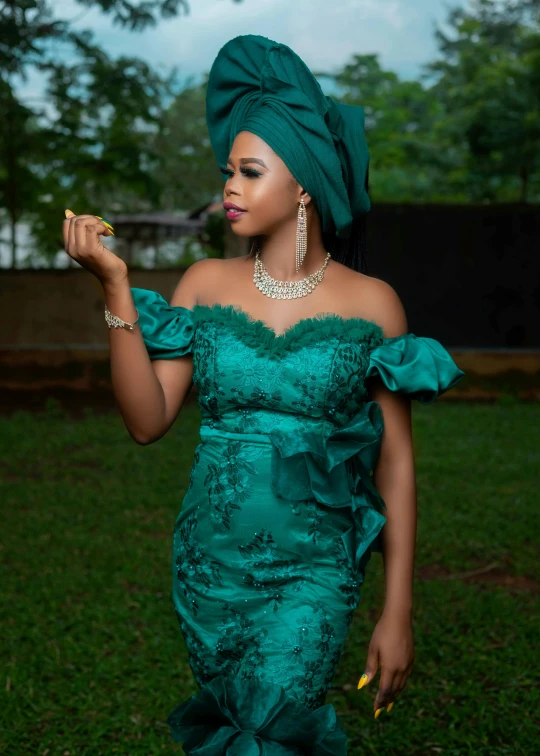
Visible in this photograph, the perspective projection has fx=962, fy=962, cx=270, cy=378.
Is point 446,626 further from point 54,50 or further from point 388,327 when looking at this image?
point 54,50

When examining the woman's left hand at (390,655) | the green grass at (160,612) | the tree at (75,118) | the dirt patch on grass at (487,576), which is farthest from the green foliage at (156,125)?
the woman's left hand at (390,655)

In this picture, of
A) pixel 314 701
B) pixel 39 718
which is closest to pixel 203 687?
pixel 314 701

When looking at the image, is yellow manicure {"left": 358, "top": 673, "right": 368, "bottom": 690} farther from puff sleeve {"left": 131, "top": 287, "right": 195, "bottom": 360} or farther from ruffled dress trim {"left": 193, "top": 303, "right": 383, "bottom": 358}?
puff sleeve {"left": 131, "top": 287, "right": 195, "bottom": 360}

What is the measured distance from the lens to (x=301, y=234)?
2.38 meters

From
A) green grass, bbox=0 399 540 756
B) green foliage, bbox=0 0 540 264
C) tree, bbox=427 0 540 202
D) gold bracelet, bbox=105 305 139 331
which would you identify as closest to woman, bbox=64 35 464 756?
gold bracelet, bbox=105 305 139 331

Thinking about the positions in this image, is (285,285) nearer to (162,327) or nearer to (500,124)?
(162,327)

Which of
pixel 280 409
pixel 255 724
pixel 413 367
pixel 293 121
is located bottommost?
pixel 255 724

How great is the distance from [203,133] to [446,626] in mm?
31742

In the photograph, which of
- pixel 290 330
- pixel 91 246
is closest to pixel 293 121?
pixel 290 330

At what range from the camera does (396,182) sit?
21469 mm

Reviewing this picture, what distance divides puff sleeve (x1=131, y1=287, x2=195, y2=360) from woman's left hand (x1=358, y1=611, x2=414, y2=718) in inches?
32.6

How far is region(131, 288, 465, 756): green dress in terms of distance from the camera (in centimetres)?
218

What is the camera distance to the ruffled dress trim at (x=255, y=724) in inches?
81.0

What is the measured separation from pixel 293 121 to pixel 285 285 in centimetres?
40
